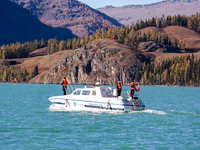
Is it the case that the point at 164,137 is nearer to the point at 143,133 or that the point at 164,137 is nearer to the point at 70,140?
the point at 143,133

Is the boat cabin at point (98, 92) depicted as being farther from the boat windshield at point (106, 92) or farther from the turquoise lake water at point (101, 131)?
the turquoise lake water at point (101, 131)

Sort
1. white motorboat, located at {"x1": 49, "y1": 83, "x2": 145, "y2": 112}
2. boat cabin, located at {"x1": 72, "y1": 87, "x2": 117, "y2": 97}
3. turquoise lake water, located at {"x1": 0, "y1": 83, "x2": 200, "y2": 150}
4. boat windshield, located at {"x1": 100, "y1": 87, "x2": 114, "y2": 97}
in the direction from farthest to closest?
boat windshield, located at {"x1": 100, "y1": 87, "x2": 114, "y2": 97}
boat cabin, located at {"x1": 72, "y1": 87, "x2": 117, "y2": 97}
white motorboat, located at {"x1": 49, "y1": 83, "x2": 145, "y2": 112}
turquoise lake water, located at {"x1": 0, "y1": 83, "x2": 200, "y2": 150}

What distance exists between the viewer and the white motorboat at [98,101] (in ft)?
133

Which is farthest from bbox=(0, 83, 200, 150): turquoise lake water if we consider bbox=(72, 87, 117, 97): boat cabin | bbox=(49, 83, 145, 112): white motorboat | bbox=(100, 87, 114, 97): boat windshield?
bbox=(100, 87, 114, 97): boat windshield

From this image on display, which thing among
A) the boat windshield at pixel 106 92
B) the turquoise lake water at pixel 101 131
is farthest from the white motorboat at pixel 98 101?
the turquoise lake water at pixel 101 131

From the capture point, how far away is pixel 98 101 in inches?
1644

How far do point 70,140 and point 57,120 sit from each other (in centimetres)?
1019

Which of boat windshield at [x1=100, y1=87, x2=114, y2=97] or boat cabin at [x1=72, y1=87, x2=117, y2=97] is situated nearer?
boat cabin at [x1=72, y1=87, x2=117, y2=97]

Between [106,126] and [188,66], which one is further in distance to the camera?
[188,66]

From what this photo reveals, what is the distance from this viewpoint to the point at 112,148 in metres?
24.4

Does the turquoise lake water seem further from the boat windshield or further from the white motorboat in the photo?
the boat windshield

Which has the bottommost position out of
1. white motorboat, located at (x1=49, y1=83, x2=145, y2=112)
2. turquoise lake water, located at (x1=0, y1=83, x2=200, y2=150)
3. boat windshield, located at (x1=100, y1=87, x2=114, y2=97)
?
turquoise lake water, located at (x1=0, y1=83, x2=200, y2=150)

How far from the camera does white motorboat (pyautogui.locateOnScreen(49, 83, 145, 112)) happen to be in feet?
133

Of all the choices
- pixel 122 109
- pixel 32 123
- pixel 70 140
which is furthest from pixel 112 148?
pixel 122 109
